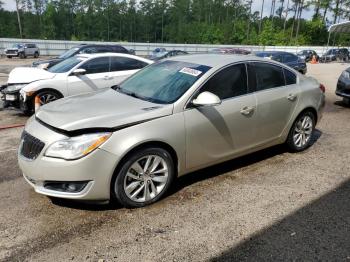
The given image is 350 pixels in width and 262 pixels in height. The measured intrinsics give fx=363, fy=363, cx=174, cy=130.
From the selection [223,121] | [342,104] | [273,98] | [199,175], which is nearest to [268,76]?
[273,98]

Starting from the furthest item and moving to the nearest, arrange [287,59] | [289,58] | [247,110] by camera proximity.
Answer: [289,58], [287,59], [247,110]

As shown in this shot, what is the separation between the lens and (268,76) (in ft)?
17.2

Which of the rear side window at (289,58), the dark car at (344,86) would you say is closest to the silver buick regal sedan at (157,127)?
the dark car at (344,86)

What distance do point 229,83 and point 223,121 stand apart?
549 mm

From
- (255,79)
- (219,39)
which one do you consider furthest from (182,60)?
(219,39)

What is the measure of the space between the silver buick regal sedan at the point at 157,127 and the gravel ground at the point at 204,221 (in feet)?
1.01

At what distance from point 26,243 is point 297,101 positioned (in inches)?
165

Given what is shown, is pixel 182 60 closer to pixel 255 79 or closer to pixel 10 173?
pixel 255 79

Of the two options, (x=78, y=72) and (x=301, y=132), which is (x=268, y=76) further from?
(x=78, y=72)

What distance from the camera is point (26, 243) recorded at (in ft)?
11.1

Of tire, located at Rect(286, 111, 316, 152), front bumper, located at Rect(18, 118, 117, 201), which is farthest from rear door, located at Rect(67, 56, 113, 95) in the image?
front bumper, located at Rect(18, 118, 117, 201)

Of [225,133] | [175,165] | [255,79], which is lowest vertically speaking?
[175,165]

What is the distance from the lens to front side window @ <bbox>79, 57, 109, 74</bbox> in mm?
8945

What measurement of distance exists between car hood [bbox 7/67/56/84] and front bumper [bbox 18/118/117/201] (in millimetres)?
5410
